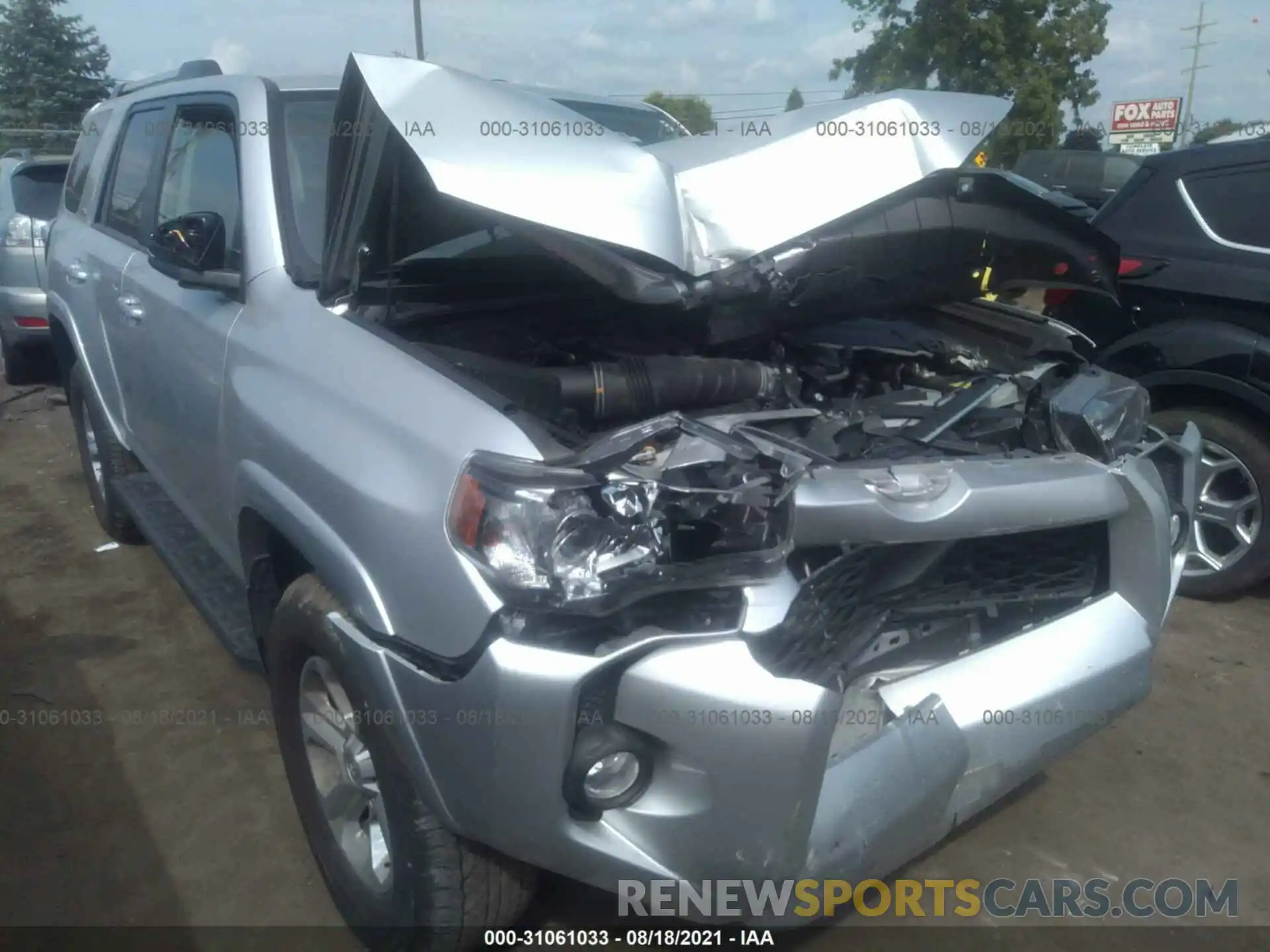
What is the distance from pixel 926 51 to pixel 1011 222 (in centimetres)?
2443

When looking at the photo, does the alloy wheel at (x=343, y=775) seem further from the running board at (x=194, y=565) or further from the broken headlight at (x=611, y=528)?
the broken headlight at (x=611, y=528)

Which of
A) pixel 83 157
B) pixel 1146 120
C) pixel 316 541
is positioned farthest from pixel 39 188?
pixel 1146 120

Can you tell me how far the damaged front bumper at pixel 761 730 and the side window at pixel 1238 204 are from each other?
259 centimetres

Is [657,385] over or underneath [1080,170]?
over

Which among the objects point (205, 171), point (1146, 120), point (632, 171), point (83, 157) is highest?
point (632, 171)

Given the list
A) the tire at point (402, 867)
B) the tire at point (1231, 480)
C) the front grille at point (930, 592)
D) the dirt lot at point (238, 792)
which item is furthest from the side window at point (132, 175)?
the tire at point (1231, 480)

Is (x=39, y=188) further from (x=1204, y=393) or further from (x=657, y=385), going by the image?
(x=1204, y=393)

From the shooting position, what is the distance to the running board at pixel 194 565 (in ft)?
10.0

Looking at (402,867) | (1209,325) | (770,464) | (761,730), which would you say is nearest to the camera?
(761,730)

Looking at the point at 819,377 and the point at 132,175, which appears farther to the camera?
the point at 132,175

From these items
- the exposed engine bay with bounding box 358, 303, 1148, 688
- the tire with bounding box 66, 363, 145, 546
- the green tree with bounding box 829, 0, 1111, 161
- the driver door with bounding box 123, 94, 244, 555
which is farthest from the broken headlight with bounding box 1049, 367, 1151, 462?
the green tree with bounding box 829, 0, 1111, 161

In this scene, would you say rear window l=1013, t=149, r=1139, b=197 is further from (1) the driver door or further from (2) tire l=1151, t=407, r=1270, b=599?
(1) the driver door

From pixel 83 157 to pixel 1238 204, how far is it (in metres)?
5.29

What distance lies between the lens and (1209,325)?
4.21m
